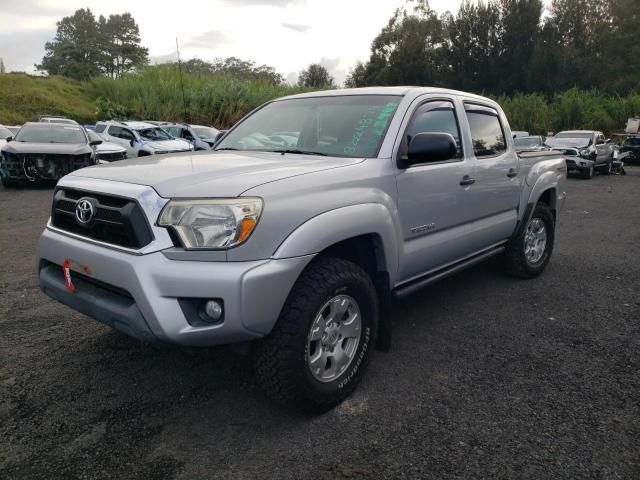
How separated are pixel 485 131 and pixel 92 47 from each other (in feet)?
252

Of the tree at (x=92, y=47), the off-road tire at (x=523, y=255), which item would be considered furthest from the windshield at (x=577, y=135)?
the tree at (x=92, y=47)

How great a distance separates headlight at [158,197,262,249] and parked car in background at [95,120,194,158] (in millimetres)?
13275

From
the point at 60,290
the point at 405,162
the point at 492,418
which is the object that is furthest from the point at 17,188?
the point at 492,418

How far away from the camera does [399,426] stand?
2674 mm

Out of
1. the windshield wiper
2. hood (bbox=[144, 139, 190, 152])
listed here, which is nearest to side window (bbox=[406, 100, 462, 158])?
the windshield wiper

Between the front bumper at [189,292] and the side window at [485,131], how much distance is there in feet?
7.52

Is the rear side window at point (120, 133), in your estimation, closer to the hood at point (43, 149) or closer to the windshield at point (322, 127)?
the hood at point (43, 149)

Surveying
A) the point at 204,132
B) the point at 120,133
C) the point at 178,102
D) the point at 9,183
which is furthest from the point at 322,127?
the point at 178,102

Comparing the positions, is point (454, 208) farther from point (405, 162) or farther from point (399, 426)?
point (399, 426)

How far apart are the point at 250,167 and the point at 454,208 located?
5.37 ft

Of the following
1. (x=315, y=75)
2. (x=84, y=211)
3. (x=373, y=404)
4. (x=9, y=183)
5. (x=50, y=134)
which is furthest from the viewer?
(x=315, y=75)

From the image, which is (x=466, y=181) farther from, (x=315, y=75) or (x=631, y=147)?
(x=315, y=75)

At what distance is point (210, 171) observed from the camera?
2.71 meters

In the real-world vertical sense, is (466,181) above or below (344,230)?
above
